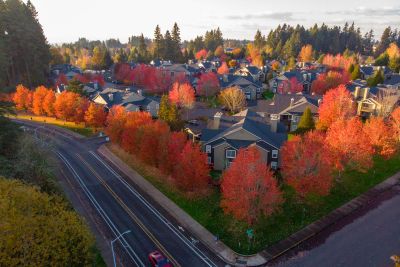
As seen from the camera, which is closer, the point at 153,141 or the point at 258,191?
the point at 258,191

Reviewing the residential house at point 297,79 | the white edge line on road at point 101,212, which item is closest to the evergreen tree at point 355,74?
the residential house at point 297,79

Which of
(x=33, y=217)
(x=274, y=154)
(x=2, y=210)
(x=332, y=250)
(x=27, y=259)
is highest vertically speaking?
(x=2, y=210)

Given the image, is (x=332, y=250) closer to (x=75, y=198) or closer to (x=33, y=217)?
(x=33, y=217)

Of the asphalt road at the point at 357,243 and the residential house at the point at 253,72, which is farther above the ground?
the residential house at the point at 253,72

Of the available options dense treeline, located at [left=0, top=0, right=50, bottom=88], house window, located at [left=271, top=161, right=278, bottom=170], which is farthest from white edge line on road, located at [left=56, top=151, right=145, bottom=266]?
dense treeline, located at [left=0, top=0, right=50, bottom=88]

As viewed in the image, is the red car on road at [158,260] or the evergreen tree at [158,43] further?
the evergreen tree at [158,43]

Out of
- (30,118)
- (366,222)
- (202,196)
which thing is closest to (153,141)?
(202,196)

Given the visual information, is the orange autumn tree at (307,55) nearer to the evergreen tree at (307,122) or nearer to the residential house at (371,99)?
the residential house at (371,99)
